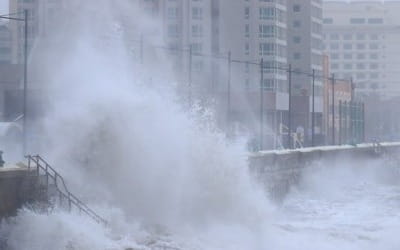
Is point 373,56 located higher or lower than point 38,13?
higher

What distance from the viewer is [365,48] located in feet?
367

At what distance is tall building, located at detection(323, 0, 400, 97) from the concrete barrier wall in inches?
2617

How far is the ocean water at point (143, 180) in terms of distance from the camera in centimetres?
1612

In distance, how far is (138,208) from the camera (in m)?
18.0

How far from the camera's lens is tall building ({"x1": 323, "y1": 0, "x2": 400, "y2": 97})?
365 ft

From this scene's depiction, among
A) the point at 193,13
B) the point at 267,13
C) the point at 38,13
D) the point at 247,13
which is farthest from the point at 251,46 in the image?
the point at 38,13

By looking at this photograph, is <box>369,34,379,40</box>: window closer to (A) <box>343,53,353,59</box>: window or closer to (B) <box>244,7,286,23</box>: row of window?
(A) <box>343,53,353,59</box>: window

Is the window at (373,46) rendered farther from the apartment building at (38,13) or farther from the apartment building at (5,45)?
the apartment building at (38,13)

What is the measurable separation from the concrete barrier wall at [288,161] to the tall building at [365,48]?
218 ft

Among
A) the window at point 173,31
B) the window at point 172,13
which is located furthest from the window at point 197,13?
the window at point 173,31

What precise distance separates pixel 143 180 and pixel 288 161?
16231mm

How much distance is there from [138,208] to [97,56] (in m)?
6.02

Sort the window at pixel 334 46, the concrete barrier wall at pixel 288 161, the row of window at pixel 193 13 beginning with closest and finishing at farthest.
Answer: the concrete barrier wall at pixel 288 161, the row of window at pixel 193 13, the window at pixel 334 46

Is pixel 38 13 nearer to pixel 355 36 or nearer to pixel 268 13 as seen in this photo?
pixel 268 13
